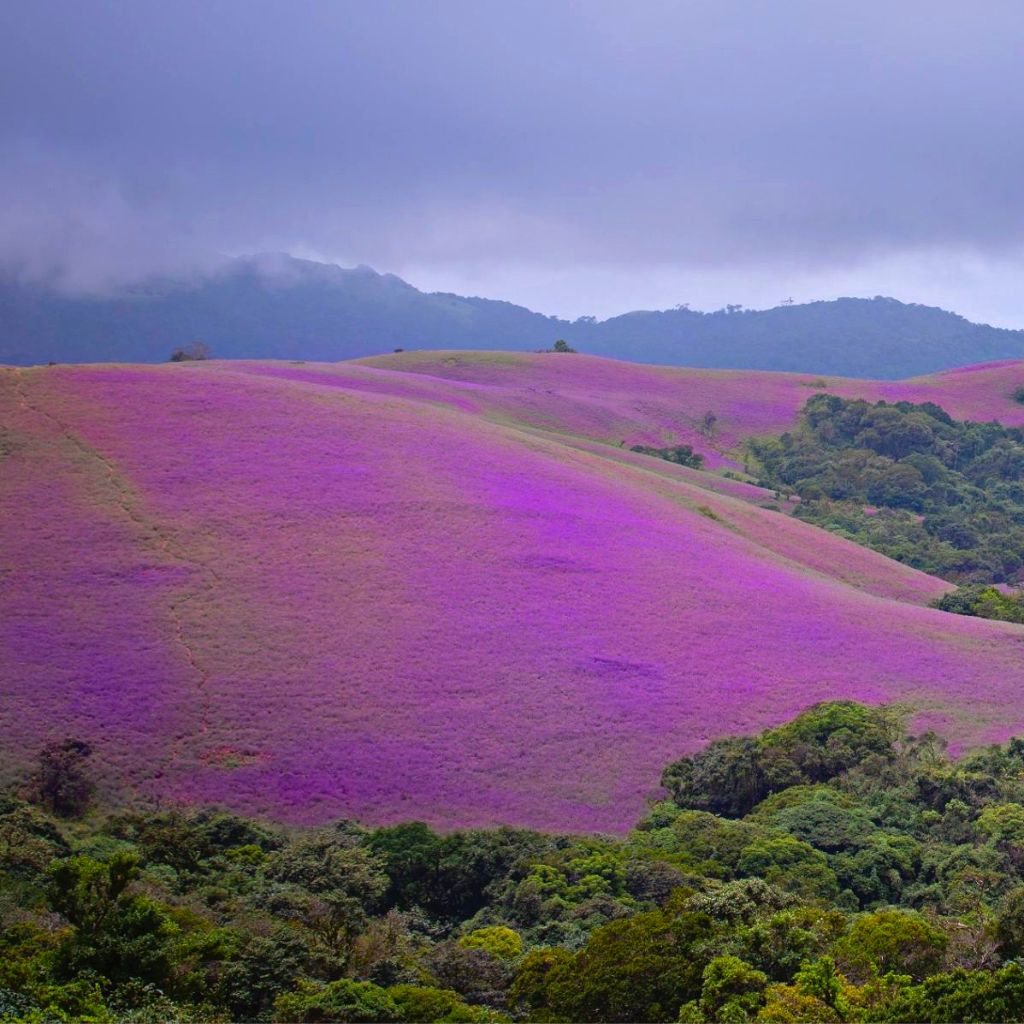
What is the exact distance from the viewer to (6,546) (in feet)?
109

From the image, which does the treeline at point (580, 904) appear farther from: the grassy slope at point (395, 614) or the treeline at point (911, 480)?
the treeline at point (911, 480)

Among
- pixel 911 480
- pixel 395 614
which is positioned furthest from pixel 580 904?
pixel 911 480

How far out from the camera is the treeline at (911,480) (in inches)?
2443

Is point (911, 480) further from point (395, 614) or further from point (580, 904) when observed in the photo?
point (580, 904)

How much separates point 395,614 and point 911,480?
49362 mm

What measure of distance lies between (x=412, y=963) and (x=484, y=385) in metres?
62.5

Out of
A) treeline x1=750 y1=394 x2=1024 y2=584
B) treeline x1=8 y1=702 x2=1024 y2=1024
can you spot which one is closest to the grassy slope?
treeline x1=8 y1=702 x2=1024 y2=1024

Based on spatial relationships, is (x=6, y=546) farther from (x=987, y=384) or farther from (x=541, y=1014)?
(x=987, y=384)

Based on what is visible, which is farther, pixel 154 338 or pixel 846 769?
pixel 154 338

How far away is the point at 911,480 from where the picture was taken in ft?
243

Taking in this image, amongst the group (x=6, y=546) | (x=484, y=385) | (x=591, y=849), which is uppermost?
(x=484, y=385)

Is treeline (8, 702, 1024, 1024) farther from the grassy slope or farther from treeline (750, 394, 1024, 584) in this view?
treeline (750, 394, 1024, 584)

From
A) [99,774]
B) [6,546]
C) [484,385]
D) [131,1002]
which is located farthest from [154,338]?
[131,1002]

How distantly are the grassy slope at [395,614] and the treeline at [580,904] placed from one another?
1.89 meters
